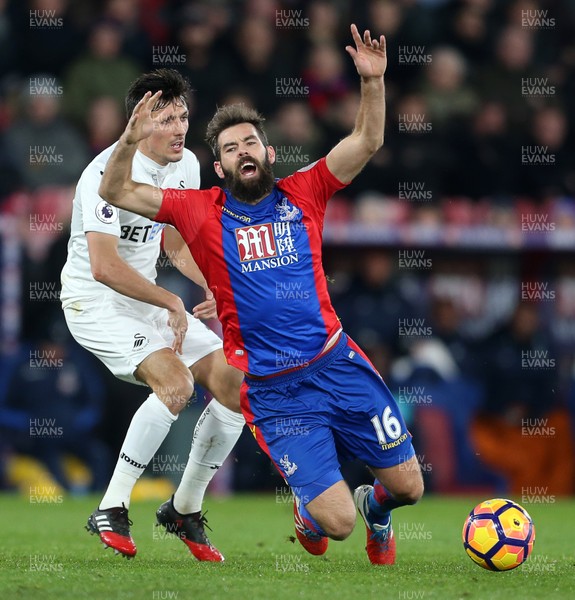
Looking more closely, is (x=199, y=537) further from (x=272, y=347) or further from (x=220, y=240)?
(x=220, y=240)

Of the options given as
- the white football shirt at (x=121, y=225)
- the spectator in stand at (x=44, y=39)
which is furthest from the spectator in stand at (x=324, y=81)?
the white football shirt at (x=121, y=225)

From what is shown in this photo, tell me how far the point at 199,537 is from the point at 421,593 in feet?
6.42

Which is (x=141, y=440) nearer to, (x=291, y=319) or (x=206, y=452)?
(x=206, y=452)

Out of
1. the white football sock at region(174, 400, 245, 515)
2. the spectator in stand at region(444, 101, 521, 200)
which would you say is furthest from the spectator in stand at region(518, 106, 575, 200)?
the white football sock at region(174, 400, 245, 515)

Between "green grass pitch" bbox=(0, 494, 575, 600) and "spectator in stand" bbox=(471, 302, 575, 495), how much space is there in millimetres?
2189

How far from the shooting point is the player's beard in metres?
6.39

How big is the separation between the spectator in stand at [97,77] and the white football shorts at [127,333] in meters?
6.32

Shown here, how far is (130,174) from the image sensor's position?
6.25m

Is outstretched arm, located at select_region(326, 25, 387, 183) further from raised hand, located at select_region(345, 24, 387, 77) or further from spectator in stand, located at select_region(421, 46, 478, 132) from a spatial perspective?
spectator in stand, located at select_region(421, 46, 478, 132)

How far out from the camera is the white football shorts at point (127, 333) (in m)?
7.09

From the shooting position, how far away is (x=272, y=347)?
640 cm

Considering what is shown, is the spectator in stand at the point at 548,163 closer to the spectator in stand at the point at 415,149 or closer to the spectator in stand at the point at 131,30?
the spectator in stand at the point at 415,149

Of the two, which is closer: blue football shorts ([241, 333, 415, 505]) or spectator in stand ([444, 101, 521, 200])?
blue football shorts ([241, 333, 415, 505])

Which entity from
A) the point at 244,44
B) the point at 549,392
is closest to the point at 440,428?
the point at 549,392
